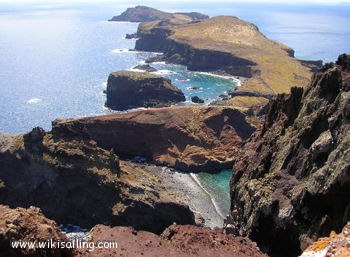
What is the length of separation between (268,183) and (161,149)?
233 ft

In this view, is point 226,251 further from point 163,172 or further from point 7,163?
point 163,172

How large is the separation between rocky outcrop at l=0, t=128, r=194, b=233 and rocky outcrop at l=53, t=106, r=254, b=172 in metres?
34.1

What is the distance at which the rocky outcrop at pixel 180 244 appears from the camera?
43156 millimetres

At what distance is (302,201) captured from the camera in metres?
54.9

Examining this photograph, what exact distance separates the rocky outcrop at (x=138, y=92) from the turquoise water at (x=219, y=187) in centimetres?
6277

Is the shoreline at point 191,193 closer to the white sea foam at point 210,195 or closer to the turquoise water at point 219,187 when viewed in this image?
the white sea foam at point 210,195

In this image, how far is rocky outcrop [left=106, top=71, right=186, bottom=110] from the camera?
183625 mm

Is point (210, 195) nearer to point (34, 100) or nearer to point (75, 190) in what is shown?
point (75, 190)

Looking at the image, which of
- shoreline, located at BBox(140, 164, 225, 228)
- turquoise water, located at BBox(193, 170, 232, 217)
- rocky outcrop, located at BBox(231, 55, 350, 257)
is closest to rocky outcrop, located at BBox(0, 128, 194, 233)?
shoreline, located at BBox(140, 164, 225, 228)

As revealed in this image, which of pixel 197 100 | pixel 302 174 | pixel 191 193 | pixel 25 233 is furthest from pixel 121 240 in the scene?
pixel 197 100

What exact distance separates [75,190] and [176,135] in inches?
1992

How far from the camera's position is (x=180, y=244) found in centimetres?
4634

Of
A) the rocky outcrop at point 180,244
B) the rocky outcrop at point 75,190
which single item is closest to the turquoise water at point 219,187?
the rocky outcrop at point 75,190

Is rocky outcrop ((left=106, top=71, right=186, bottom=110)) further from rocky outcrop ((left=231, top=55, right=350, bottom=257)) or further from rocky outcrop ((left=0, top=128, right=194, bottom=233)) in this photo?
rocky outcrop ((left=231, top=55, right=350, bottom=257))
